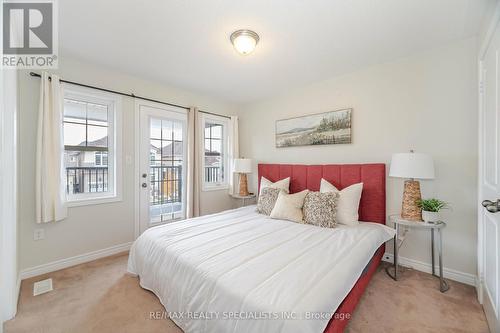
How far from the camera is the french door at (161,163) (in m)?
3.21

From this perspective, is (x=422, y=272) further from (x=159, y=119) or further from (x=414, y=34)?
(x=159, y=119)

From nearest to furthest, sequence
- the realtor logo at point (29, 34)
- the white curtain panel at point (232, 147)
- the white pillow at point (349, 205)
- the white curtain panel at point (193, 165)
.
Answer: the realtor logo at point (29, 34), the white pillow at point (349, 205), the white curtain panel at point (193, 165), the white curtain panel at point (232, 147)

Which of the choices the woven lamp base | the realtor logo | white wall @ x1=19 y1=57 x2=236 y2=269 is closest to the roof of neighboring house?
white wall @ x1=19 y1=57 x2=236 y2=269

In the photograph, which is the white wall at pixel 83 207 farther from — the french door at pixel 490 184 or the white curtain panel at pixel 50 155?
the french door at pixel 490 184

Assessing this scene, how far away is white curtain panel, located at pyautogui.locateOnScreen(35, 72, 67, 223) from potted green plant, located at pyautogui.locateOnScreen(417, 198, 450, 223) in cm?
387

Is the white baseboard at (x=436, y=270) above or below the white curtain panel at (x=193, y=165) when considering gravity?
below

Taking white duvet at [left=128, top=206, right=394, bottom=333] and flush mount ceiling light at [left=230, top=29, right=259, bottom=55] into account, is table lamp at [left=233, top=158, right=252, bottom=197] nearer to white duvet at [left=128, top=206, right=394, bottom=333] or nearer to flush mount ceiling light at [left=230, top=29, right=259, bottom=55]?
white duvet at [left=128, top=206, right=394, bottom=333]

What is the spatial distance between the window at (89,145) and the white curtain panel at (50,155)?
0.18 metres

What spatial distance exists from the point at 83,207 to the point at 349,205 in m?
3.24

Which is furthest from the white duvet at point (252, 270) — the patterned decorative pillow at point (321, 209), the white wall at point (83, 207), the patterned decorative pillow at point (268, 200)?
the white wall at point (83, 207)

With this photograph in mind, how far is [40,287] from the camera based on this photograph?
6.90 ft

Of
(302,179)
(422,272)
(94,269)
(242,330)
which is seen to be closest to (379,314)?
(422,272)

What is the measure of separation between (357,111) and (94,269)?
12.4ft

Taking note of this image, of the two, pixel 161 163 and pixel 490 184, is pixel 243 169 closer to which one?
pixel 161 163
